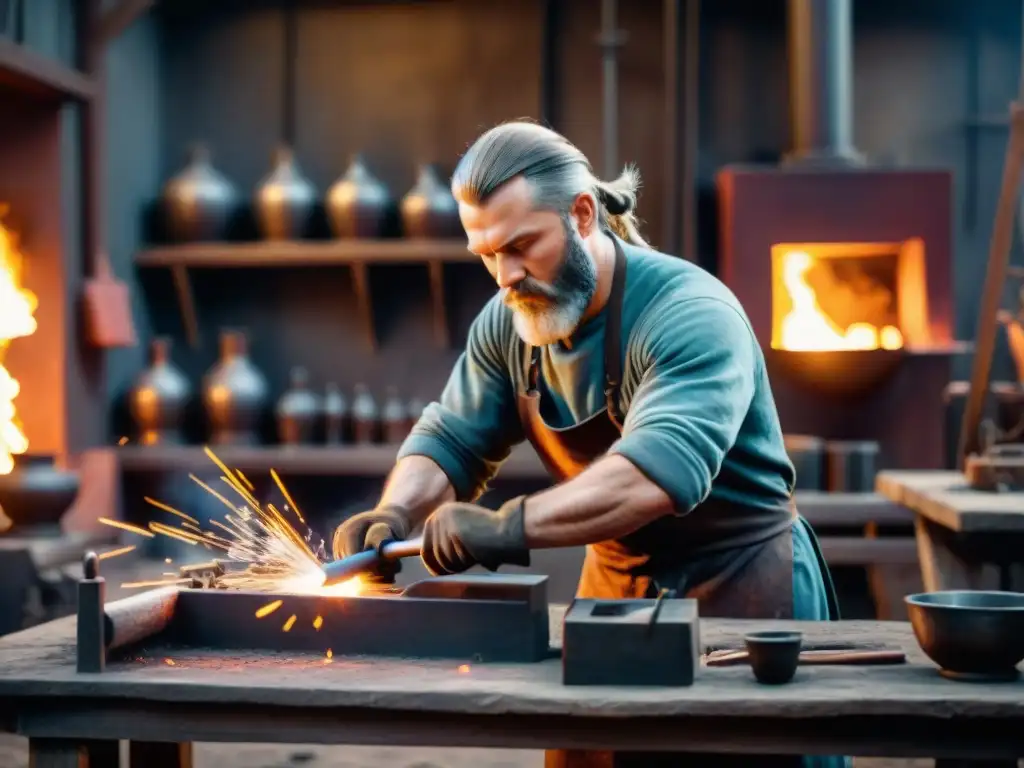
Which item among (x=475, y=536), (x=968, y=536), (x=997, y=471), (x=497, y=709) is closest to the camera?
(x=497, y=709)

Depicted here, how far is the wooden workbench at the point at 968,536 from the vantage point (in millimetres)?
3748

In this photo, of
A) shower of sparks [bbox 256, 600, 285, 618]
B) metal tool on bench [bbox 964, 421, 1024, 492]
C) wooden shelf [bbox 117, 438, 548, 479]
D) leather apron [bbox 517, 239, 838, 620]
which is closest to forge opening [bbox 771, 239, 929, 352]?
wooden shelf [bbox 117, 438, 548, 479]

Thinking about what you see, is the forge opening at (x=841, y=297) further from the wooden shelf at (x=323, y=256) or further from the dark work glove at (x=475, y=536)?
the dark work glove at (x=475, y=536)

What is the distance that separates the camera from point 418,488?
2855 millimetres

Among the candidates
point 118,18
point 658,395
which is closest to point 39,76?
point 118,18

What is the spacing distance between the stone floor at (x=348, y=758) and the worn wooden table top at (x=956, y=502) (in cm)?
89

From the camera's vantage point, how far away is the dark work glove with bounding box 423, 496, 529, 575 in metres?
2.29

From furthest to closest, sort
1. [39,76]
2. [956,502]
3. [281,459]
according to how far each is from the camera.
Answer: [281,459] → [39,76] → [956,502]

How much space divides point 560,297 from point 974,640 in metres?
0.98

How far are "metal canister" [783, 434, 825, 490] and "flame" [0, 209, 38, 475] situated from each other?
Result: 3.24 metres

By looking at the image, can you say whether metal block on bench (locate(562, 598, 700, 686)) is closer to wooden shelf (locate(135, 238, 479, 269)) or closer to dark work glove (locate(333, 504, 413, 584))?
dark work glove (locate(333, 504, 413, 584))

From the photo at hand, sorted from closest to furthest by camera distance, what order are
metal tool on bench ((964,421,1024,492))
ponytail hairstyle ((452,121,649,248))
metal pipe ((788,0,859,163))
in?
1. ponytail hairstyle ((452,121,649,248))
2. metal tool on bench ((964,421,1024,492))
3. metal pipe ((788,0,859,163))

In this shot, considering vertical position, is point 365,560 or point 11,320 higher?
point 11,320

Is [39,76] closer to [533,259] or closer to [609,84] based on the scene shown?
[609,84]
